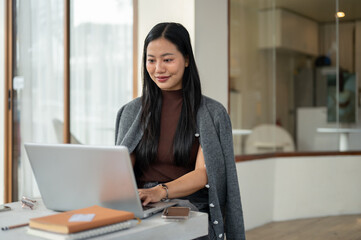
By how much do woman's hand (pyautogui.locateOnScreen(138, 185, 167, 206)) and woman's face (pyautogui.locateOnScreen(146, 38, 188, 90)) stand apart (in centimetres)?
49

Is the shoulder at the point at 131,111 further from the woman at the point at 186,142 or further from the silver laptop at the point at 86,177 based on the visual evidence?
the silver laptop at the point at 86,177

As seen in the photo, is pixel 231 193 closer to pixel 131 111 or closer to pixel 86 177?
pixel 131 111

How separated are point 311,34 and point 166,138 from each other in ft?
13.4

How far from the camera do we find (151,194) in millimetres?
1461

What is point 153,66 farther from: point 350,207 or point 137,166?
point 350,207

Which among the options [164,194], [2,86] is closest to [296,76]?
[2,86]

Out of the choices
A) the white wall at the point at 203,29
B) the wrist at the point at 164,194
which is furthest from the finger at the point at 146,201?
the white wall at the point at 203,29

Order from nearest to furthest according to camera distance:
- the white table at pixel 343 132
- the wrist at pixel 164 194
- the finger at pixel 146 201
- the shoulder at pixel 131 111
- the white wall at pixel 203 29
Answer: the finger at pixel 146 201 < the wrist at pixel 164 194 < the shoulder at pixel 131 111 < the white wall at pixel 203 29 < the white table at pixel 343 132

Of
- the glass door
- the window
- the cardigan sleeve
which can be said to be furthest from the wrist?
the glass door

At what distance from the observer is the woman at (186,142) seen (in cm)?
179

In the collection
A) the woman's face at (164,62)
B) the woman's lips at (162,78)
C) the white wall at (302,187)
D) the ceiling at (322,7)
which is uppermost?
the ceiling at (322,7)

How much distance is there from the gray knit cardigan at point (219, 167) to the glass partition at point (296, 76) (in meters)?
2.43

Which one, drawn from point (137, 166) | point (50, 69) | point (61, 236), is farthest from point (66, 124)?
point (61, 236)

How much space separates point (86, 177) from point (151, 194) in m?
0.24
